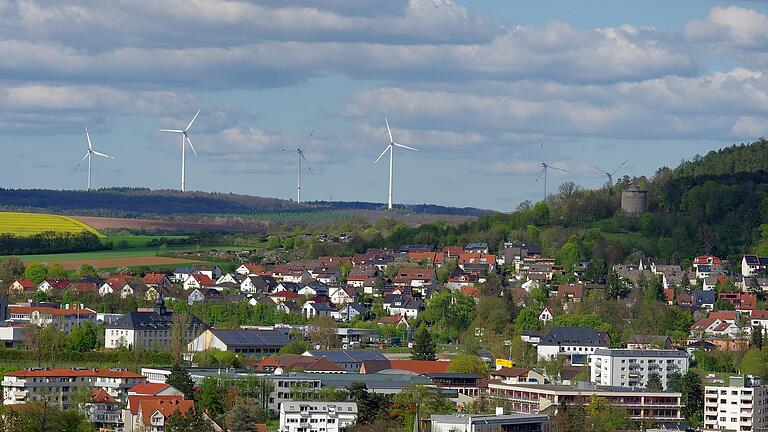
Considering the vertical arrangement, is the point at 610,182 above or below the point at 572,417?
above

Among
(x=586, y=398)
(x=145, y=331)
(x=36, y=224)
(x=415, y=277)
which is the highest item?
(x=36, y=224)

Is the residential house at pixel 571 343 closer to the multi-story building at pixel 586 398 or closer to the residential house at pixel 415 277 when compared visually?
the multi-story building at pixel 586 398

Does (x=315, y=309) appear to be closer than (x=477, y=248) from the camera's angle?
Yes

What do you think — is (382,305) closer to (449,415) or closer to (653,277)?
(653,277)

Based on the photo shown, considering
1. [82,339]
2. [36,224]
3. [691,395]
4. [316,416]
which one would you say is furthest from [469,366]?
Answer: [36,224]

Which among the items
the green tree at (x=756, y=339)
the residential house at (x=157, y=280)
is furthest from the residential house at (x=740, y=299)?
the residential house at (x=157, y=280)

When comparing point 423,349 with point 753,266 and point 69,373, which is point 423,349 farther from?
point 753,266

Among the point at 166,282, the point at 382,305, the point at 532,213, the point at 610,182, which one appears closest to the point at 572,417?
the point at 382,305
